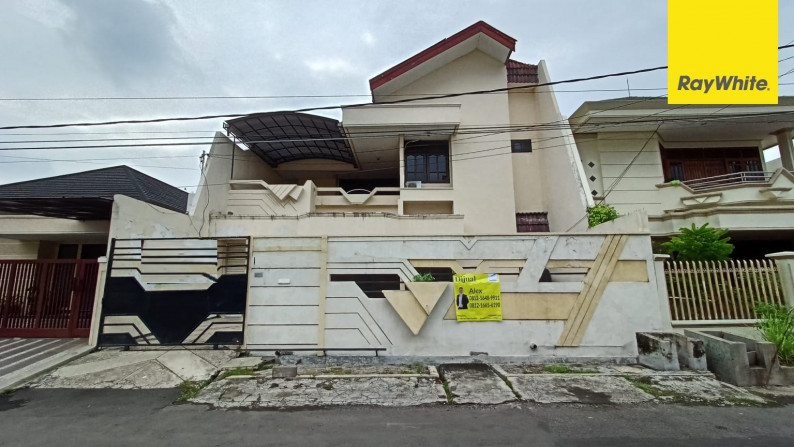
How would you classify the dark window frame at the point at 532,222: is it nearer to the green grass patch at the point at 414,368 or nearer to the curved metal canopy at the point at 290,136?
the curved metal canopy at the point at 290,136

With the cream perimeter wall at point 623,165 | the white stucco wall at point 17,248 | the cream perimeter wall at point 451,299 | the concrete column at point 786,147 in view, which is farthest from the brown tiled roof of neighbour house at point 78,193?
the concrete column at point 786,147

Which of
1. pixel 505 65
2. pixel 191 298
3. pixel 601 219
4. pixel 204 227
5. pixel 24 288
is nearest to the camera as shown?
pixel 191 298

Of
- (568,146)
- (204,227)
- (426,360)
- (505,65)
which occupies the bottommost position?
(426,360)

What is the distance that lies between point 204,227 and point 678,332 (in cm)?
1190

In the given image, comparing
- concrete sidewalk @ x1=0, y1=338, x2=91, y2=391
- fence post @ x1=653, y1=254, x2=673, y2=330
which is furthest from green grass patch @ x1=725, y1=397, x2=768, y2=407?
concrete sidewalk @ x1=0, y1=338, x2=91, y2=391

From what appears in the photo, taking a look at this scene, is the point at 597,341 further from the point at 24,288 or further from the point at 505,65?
the point at 24,288

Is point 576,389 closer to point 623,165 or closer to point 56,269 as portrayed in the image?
point 623,165

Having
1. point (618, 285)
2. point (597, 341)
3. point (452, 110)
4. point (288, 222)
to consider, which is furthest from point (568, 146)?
point (288, 222)

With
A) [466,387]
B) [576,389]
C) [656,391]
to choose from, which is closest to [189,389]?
[466,387]

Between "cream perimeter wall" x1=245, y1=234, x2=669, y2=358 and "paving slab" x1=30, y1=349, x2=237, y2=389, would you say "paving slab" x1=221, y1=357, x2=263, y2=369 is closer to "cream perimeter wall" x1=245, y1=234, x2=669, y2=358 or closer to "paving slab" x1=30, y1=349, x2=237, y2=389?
"paving slab" x1=30, y1=349, x2=237, y2=389

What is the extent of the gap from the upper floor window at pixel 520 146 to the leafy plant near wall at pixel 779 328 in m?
8.31

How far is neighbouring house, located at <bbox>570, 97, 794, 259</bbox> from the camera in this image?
9.67 metres

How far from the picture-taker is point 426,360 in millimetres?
5855

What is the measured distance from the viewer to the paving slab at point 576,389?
428 centimetres
